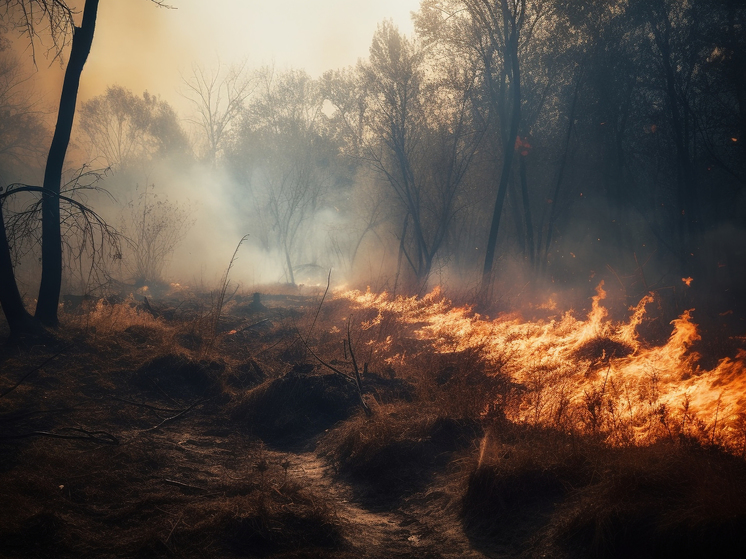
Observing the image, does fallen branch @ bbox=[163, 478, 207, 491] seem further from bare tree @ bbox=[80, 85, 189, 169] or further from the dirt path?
bare tree @ bbox=[80, 85, 189, 169]

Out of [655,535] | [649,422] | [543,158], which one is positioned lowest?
[655,535]

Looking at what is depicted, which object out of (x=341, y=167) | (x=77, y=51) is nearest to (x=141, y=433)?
(x=77, y=51)

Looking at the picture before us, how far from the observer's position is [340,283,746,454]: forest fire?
17.8 ft

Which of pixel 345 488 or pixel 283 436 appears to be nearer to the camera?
pixel 345 488

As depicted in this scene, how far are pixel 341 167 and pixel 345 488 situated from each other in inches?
1179

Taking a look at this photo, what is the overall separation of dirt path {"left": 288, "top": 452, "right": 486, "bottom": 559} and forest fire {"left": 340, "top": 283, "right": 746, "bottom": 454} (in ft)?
5.76

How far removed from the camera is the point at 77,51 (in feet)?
32.2

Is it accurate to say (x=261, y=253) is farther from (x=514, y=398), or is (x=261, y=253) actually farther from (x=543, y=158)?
(x=514, y=398)

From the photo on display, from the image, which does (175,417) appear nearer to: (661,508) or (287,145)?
(661,508)

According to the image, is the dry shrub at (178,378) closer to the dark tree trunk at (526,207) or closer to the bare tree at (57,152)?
the bare tree at (57,152)

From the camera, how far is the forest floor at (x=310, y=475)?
12.9ft

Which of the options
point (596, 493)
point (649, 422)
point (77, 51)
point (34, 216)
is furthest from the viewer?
point (77, 51)

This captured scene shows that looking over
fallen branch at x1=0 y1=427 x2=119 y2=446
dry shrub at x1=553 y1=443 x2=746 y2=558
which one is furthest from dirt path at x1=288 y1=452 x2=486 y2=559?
fallen branch at x1=0 y1=427 x2=119 y2=446

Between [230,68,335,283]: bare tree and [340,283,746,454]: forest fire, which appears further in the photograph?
[230,68,335,283]: bare tree
